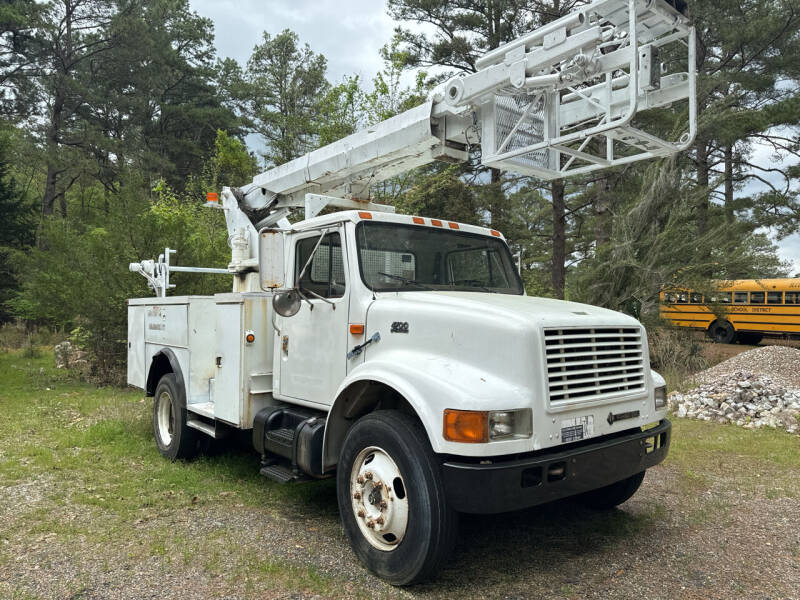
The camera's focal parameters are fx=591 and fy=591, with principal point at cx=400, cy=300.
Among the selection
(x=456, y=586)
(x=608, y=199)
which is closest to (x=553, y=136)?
(x=456, y=586)

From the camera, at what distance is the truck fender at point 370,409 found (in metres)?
3.30

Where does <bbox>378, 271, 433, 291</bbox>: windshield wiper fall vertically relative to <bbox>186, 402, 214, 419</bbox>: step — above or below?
above

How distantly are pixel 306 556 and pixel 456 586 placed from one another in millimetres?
1022

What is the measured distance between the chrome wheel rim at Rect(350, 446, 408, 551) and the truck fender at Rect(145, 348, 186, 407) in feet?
9.24

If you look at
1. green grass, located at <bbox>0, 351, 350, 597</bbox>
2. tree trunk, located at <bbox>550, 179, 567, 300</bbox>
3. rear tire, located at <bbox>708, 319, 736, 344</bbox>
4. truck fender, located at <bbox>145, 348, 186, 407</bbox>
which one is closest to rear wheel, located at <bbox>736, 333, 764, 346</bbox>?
rear tire, located at <bbox>708, 319, 736, 344</bbox>

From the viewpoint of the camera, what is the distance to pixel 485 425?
3.14 m

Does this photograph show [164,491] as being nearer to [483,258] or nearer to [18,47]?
[483,258]

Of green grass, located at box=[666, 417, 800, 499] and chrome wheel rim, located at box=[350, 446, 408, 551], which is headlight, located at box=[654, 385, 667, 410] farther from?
chrome wheel rim, located at box=[350, 446, 408, 551]

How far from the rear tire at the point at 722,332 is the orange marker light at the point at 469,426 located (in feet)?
Result: 66.0

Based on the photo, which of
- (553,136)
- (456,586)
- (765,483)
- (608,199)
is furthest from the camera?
(608,199)

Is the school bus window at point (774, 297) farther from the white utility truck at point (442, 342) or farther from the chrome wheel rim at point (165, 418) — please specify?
the chrome wheel rim at point (165, 418)

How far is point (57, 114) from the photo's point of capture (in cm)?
2484

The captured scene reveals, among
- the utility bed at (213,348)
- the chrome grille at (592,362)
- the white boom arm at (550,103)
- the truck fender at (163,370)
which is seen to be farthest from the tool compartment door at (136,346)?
the chrome grille at (592,362)

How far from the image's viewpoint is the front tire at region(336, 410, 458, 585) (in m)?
3.24
